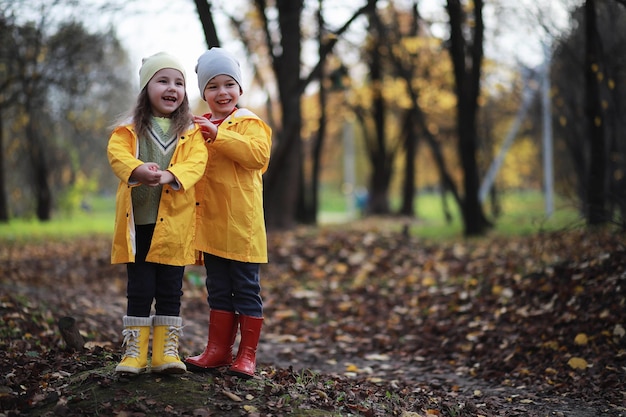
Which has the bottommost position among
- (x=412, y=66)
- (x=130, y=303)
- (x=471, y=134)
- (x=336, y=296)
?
(x=336, y=296)

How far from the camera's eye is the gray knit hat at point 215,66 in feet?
12.4

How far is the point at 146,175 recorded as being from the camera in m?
3.36

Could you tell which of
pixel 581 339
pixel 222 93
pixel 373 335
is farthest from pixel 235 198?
pixel 373 335

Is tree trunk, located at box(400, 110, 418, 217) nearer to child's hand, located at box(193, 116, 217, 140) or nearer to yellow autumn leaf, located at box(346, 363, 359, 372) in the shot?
yellow autumn leaf, located at box(346, 363, 359, 372)

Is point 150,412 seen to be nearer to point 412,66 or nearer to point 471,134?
point 471,134

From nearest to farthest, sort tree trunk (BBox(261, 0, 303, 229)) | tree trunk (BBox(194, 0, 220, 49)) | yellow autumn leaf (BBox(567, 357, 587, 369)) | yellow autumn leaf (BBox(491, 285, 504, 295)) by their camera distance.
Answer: yellow autumn leaf (BBox(567, 357, 587, 369))
yellow autumn leaf (BBox(491, 285, 504, 295))
tree trunk (BBox(194, 0, 220, 49))
tree trunk (BBox(261, 0, 303, 229))

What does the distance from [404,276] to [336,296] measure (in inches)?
49.9

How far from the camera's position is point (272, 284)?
8953 mm

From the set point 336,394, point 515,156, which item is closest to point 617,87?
point 336,394

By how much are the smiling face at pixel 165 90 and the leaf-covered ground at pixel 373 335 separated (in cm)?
149

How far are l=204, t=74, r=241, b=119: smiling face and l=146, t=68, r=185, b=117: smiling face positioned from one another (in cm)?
21

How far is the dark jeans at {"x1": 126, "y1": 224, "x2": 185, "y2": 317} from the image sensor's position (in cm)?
356

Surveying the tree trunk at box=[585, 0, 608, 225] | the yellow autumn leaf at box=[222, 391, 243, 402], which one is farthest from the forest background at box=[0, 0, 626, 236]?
the yellow autumn leaf at box=[222, 391, 243, 402]

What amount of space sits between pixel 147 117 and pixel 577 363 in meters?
3.57
